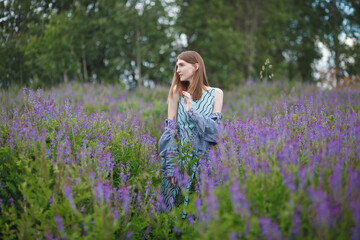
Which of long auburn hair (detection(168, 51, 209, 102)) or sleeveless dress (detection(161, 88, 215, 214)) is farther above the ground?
long auburn hair (detection(168, 51, 209, 102))

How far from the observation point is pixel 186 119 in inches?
125

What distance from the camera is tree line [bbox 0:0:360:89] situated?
867 cm

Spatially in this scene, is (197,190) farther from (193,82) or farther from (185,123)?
(193,82)

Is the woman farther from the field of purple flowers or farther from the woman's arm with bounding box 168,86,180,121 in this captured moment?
the field of purple flowers

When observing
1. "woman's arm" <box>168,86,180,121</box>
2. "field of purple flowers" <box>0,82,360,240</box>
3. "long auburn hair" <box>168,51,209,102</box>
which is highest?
Answer: "long auburn hair" <box>168,51,209,102</box>

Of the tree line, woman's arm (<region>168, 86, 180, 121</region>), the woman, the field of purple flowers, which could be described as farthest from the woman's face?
the tree line

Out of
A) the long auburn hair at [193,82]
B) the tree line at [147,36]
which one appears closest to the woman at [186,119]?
the long auburn hair at [193,82]

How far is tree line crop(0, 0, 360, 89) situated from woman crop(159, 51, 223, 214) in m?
5.96

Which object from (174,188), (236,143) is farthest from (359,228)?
(174,188)

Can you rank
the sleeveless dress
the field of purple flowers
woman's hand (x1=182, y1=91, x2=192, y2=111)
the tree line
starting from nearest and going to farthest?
the field of purple flowers → woman's hand (x1=182, y1=91, x2=192, y2=111) → the sleeveless dress → the tree line

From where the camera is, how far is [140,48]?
1123cm

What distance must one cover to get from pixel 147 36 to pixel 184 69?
351 inches

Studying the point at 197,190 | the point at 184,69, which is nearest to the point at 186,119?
the point at 184,69

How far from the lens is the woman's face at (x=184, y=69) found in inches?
127
